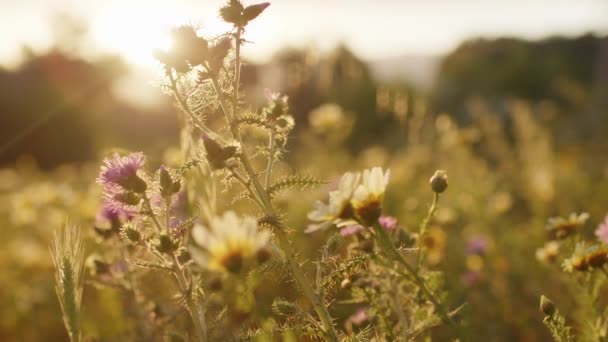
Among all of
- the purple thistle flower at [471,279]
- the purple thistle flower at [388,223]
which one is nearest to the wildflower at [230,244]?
the purple thistle flower at [388,223]

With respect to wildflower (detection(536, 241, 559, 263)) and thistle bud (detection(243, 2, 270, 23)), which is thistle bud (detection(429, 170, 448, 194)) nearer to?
thistle bud (detection(243, 2, 270, 23))

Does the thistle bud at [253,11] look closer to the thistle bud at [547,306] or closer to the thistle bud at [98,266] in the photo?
the thistle bud at [547,306]

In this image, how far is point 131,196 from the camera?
4.45ft

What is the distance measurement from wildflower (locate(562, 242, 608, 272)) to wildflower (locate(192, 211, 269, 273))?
0.78 meters

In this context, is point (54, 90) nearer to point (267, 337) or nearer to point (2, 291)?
point (2, 291)

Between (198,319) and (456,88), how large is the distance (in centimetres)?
1250

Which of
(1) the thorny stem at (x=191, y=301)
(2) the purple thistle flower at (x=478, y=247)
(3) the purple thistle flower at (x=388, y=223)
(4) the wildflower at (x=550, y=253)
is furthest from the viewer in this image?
A: (2) the purple thistle flower at (x=478, y=247)

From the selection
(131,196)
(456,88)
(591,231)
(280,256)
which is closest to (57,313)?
(131,196)

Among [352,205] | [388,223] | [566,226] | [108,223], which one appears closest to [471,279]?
[566,226]

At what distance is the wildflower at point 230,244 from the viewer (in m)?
0.94

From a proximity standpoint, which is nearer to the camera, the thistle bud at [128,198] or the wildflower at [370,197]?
the wildflower at [370,197]

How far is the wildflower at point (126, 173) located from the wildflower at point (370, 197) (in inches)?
20.0

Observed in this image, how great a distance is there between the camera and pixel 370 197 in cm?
117

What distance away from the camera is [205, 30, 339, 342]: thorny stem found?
1.21m
